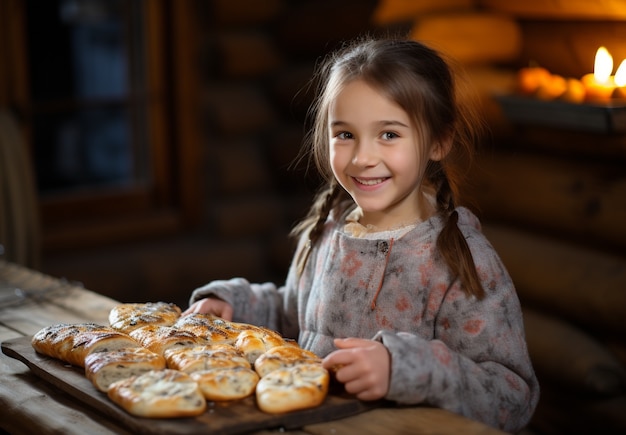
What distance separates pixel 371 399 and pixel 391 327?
340 mm

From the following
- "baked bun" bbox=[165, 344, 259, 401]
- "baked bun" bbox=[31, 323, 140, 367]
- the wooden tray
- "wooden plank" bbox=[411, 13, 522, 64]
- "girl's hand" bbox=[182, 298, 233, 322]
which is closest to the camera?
the wooden tray

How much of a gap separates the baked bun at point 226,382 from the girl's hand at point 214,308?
58 cm

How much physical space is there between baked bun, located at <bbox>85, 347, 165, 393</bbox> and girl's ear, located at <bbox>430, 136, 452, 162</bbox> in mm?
779

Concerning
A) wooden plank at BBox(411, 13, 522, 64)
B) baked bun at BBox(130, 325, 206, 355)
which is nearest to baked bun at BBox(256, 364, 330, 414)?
baked bun at BBox(130, 325, 206, 355)

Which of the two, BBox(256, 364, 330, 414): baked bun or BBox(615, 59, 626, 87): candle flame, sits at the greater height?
BBox(615, 59, 626, 87): candle flame

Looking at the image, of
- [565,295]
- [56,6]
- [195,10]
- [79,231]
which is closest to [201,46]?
[195,10]

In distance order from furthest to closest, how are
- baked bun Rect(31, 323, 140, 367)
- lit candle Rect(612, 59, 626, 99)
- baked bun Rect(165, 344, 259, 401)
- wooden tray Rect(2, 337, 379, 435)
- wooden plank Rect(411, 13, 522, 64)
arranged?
1. wooden plank Rect(411, 13, 522, 64)
2. lit candle Rect(612, 59, 626, 99)
3. baked bun Rect(31, 323, 140, 367)
4. baked bun Rect(165, 344, 259, 401)
5. wooden tray Rect(2, 337, 379, 435)

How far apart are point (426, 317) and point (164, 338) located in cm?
55

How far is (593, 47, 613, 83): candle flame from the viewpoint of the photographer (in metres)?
3.68

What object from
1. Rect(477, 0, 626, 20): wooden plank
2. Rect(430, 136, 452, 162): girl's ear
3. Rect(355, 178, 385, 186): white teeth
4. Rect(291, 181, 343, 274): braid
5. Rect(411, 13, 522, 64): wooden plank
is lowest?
Rect(291, 181, 343, 274): braid

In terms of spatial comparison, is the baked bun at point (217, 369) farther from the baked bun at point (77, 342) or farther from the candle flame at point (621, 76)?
the candle flame at point (621, 76)

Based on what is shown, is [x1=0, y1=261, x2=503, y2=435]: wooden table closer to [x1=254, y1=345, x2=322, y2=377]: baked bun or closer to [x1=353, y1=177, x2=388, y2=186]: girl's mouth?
[x1=254, y1=345, x2=322, y2=377]: baked bun

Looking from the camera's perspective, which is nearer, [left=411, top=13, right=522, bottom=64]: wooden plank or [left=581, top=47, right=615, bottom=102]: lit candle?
[left=581, top=47, right=615, bottom=102]: lit candle

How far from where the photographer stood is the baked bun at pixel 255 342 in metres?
2.00
